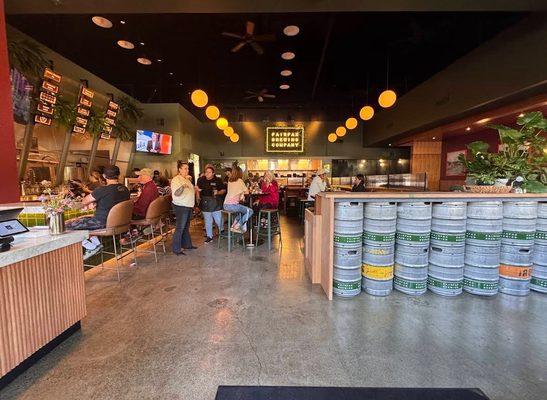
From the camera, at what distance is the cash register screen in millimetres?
1846

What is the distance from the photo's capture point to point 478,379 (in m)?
1.81

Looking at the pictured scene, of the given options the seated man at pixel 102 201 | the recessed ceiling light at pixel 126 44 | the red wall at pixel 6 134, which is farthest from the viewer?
the recessed ceiling light at pixel 126 44

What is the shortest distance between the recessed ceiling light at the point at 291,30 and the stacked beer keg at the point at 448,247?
4.44 m

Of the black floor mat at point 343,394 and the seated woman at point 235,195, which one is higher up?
the seated woman at point 235,195

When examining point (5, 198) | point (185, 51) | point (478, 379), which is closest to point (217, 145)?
point (185, 51)

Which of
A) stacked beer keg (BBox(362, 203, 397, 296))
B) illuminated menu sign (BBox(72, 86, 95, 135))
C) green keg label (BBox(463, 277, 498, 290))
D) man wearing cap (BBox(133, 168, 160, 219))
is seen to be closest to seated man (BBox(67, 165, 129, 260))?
man wearing cap (BBox(133, 168, 160, 219))

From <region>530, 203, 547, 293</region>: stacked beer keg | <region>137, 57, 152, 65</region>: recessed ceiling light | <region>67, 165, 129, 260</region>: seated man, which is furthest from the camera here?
<region>137, 57, 152, 65</region>: recessed ceiling light

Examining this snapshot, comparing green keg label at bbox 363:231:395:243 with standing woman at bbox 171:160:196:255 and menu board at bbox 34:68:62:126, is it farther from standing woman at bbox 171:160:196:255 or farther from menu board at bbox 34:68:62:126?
menu board at bbox 34:68:62:126

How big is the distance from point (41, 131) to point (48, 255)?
22.8ft

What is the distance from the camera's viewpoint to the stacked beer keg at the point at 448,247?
9.89ft

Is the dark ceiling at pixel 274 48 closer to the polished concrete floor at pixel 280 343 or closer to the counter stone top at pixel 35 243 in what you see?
the counter stone top at pixel 35 243

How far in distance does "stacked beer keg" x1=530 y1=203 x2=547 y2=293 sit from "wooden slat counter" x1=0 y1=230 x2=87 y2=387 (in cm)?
512

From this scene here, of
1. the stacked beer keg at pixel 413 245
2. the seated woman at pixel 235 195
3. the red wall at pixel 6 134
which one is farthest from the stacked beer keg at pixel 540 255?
the red wall at pixel 6 134

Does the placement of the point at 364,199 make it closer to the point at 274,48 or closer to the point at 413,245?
the point at 413,245
